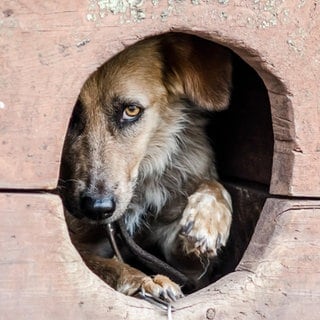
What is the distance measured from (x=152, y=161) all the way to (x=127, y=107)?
425 millimetres

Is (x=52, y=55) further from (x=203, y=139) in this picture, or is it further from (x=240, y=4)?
(x=203, y=139)

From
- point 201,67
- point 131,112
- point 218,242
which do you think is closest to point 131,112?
point 131,112

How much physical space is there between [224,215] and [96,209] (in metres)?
0.52

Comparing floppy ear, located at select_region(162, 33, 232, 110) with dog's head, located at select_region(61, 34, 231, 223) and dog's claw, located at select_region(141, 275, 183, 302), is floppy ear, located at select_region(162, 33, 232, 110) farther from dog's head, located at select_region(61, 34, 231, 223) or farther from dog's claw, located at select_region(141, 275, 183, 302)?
dog's claw, located at select_region(141, 275, 183, 302)

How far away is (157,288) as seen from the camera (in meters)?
2.66

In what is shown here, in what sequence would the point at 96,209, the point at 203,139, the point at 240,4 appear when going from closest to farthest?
1. the point at 240,4
2. the point at 96,209
3. the point at 203,139

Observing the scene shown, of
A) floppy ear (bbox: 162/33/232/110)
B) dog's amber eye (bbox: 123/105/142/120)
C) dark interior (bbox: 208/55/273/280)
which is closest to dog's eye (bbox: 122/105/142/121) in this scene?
dog's amber eye (bbox: 123/105/142/120)

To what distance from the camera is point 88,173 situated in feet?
9.17

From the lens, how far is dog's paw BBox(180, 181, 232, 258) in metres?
2.93

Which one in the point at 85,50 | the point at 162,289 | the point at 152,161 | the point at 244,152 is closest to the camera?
the point at 85,50

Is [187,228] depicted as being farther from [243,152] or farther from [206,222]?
[243,152]

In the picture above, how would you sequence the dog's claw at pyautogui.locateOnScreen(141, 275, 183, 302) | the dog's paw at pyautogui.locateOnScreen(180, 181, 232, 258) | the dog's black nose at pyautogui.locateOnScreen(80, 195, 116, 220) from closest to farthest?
the dog's claw at pyautogui.locateOnScreen(141, 275, 183, 302) → the dog's black nose at pyautogui.locateOnScreen(80, 195, 116, 220) → the dog's paw at pyautogui.locateOnScreen(180, 181, 232, 258)

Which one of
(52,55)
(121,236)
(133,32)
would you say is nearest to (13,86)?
(52,55)

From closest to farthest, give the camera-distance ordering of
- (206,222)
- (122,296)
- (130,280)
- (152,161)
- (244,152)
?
(122,296) → (130,280) → (206,222) → (244,152) → (152,161)
